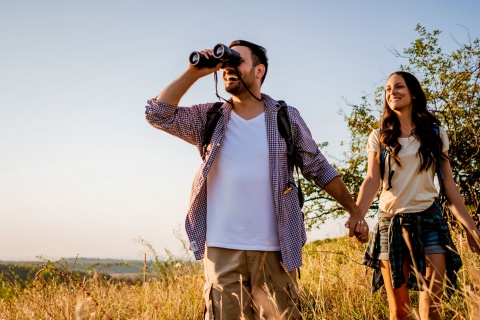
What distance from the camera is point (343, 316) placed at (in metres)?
4.51

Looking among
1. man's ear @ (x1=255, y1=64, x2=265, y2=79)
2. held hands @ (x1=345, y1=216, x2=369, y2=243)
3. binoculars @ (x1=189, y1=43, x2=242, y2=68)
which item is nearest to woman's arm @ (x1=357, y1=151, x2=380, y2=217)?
held hands @ (x1=345, y1=216, x2=369, y2=243)

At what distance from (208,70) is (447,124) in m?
6.58

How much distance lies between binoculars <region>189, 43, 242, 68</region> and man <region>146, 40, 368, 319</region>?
3 cm

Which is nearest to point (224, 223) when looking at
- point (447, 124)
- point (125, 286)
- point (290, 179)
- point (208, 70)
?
point (290, 179)

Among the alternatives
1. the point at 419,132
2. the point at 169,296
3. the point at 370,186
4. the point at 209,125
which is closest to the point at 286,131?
the point at 209,125

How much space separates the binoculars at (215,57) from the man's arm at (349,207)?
1.06 meters

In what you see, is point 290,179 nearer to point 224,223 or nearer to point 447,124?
point 224,223

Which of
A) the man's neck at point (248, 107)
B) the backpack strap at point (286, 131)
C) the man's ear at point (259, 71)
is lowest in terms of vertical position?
the backpack strap at point (286, 131)

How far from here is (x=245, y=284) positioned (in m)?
3.20

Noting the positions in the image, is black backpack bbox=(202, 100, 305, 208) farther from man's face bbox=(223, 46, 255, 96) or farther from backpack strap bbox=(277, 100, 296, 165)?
man's face bbox=(223, 46, 255, 96)

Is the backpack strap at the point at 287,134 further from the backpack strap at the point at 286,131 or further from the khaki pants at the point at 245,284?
the khaki pants at the point at 245,284

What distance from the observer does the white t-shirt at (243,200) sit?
321 cm

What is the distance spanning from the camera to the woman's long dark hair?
12.4 feet

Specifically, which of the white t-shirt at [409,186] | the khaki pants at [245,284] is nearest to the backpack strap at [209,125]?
the khaki pants at [245,284]
